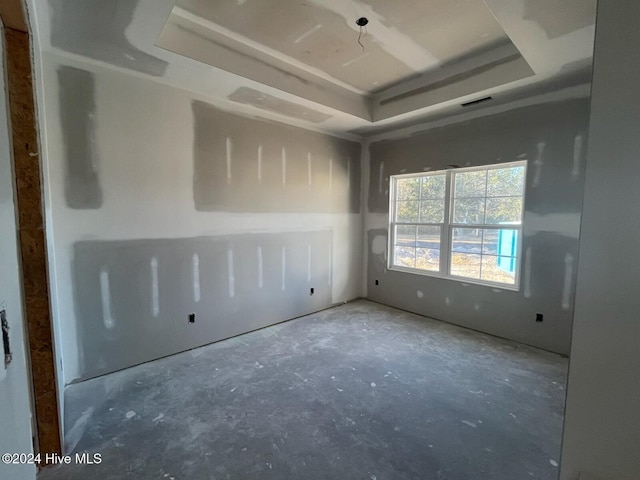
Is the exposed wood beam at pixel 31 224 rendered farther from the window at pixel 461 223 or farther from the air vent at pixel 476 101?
the window at pixel 461 223

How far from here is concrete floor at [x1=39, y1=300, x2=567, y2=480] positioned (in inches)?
68.1

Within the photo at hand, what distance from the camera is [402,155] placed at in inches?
178

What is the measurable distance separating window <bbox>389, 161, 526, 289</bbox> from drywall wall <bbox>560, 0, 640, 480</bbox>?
3003mm

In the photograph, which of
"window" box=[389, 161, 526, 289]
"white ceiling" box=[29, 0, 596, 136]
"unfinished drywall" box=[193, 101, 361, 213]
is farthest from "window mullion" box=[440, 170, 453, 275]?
"unfinished drywall" box=[193, 101, 361, 213]

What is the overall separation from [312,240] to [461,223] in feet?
7.04

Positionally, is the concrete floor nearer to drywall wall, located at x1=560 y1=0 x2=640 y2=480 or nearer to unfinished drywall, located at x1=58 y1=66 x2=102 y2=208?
drywall wall, located at x1=560 y1=0 x2=640 y2=480

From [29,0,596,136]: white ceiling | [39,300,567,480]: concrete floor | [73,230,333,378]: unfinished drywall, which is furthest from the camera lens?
[73,230,333,378]: unfinished drywall

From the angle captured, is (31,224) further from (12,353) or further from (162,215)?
(162,215)

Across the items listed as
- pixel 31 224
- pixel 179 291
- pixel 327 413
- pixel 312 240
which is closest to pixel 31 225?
pixel 31 224

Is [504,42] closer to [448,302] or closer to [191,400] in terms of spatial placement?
[448,302]

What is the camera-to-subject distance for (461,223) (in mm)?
4020

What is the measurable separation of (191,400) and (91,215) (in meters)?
1.86

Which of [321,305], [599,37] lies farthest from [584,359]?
[321,305]

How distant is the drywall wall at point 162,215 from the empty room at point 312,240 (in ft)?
0.09
